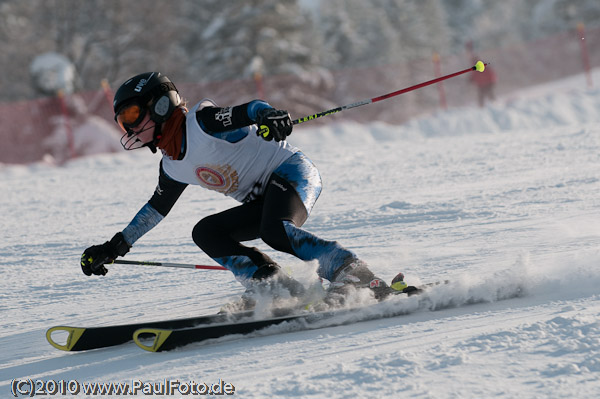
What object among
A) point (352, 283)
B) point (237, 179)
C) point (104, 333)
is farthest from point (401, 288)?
point (104, 333)

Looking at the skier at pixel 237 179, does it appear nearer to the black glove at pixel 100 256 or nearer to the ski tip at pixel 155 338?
the black glove at pixel 100 256

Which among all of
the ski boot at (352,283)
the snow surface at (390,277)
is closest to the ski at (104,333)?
the snow surface at (390,277)

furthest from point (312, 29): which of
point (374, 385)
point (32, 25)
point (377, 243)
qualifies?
point (374, 385)

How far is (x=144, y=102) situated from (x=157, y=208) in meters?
0.73

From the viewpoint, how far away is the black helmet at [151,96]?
3697 mm

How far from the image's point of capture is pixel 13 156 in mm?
15430

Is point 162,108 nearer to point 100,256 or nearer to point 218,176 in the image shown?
point 218,176

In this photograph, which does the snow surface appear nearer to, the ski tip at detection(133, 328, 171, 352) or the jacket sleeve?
the ski tip at detection(133, 328, 171, 352)

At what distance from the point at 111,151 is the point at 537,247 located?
506 inches

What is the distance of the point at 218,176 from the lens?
3.85 meters

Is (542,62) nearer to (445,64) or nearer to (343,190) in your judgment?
(445,64)

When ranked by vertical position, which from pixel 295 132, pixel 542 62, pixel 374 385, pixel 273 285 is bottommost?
pixel 374 385

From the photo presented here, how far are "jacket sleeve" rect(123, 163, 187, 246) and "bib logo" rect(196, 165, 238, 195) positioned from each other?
0.26 metres

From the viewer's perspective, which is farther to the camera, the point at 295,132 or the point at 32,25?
the point at 32,25
